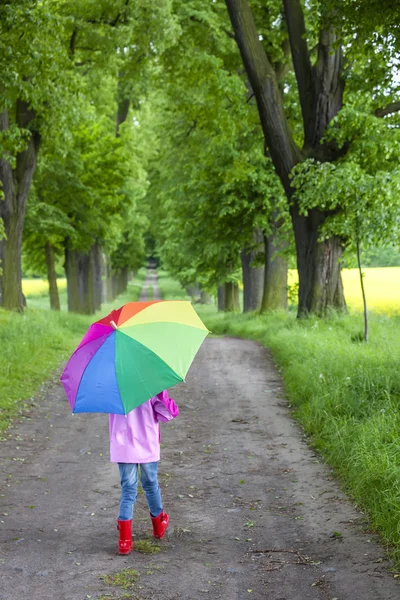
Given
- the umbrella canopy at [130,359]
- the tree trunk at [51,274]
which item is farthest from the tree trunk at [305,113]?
the tree trunk at [51,274]

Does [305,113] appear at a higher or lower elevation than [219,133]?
lower

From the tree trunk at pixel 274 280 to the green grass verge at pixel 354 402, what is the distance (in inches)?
343

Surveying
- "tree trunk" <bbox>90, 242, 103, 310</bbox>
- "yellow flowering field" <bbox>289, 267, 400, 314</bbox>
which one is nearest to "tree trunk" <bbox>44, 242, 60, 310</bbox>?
"tree trunk" <bbox>90, 242, 103, 310</bbox>

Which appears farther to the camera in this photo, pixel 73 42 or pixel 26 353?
pixel 73 42

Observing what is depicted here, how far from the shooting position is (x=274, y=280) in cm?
2419

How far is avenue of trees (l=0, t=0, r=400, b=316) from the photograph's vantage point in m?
12.7

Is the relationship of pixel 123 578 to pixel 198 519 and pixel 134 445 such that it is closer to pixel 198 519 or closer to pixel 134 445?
pixel 134 445

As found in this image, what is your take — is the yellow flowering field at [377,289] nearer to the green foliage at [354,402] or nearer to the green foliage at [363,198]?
the green foliage at [363,198]

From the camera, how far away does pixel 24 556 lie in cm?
510

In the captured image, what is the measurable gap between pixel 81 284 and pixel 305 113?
55.8ft

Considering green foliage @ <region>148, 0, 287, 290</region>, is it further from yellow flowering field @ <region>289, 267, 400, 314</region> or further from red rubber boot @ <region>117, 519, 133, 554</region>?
red rubber boot @ <region>117, 519, 133, 554</region>

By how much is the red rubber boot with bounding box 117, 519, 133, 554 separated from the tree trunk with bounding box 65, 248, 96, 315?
2542 cm

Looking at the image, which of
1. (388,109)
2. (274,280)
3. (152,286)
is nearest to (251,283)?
(274,280)

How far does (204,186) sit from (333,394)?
14.8 metres
